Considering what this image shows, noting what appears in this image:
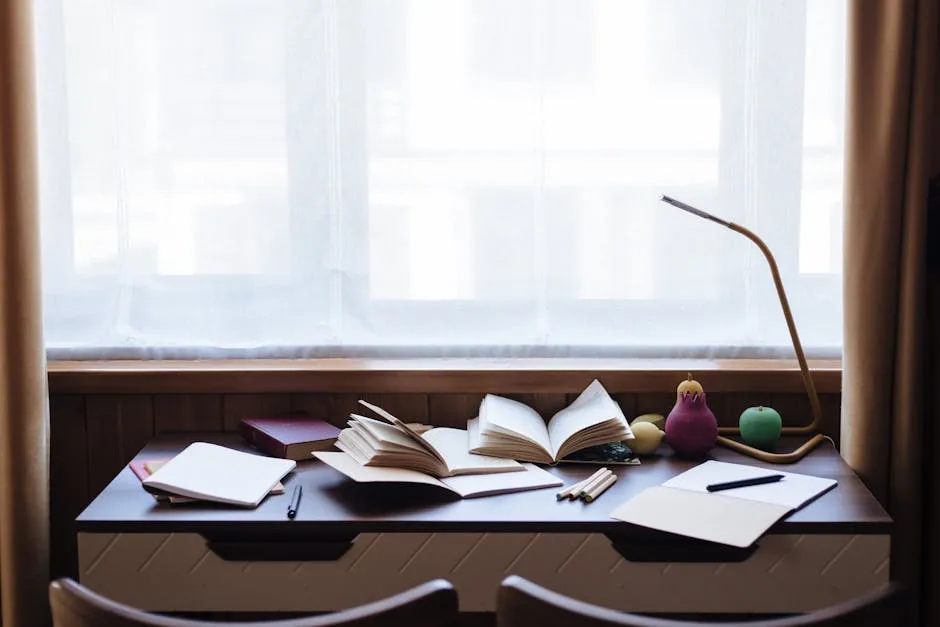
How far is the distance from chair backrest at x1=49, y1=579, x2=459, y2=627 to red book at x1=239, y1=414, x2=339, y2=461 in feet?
1.93

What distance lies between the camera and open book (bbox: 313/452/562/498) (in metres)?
1.34

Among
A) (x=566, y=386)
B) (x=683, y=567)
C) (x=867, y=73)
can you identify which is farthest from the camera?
(x=566, y=386)

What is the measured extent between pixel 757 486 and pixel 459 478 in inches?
17.0

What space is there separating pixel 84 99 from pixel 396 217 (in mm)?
613

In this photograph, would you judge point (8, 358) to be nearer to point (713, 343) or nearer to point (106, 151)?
point (106, 151)

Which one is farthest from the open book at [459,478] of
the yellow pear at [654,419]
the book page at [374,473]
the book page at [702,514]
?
the yellow pear at [654,419]

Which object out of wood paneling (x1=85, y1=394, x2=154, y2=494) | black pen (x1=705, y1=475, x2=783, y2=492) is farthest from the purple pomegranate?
wood paneling (x1=85, y1=394, x2=154, y2=494)

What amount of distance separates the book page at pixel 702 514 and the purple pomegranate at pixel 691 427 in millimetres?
176

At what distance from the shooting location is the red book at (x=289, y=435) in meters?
1.54

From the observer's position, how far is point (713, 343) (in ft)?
5.94

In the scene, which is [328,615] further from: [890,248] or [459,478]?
[890,248]

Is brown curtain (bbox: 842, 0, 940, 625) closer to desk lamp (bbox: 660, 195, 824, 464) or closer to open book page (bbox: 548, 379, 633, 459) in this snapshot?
desk lamp (bbox: 660, 195, 824, 464)

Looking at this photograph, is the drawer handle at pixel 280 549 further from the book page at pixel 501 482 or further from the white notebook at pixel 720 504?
the white notebook at pixel 720 504

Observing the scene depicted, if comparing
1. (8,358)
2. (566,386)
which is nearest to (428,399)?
(566,386)
